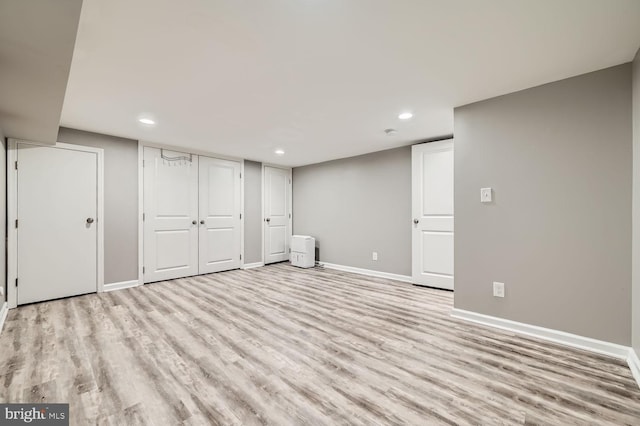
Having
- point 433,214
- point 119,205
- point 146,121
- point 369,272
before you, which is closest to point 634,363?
point 433,214

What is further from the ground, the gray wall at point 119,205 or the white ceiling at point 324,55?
the white ceiling at point 324,55

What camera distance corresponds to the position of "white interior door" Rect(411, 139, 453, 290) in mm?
3816

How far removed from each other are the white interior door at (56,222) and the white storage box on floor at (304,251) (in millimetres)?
3235

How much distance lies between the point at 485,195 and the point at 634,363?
1.50 m

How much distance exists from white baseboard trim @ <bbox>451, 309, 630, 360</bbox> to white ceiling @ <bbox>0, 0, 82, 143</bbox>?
11.3 ft

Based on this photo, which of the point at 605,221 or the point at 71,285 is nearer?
the point at 605,221

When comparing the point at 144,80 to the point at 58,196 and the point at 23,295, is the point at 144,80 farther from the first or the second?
the point at 23,295

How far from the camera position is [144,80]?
7.23ft

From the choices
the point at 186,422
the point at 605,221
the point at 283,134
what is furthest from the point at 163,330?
the point at 605,221

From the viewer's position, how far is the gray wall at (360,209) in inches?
176

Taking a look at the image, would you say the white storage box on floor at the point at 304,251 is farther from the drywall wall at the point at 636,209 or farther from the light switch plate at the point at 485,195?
the drywall wall at the point at 636,209

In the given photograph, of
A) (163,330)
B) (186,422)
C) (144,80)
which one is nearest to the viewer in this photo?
(186,422)

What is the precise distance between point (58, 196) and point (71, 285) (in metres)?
Result: 1.15

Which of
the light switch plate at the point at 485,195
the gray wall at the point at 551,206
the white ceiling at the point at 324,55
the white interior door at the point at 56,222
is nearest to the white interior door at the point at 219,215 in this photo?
the white interior door at the point at 56,222
